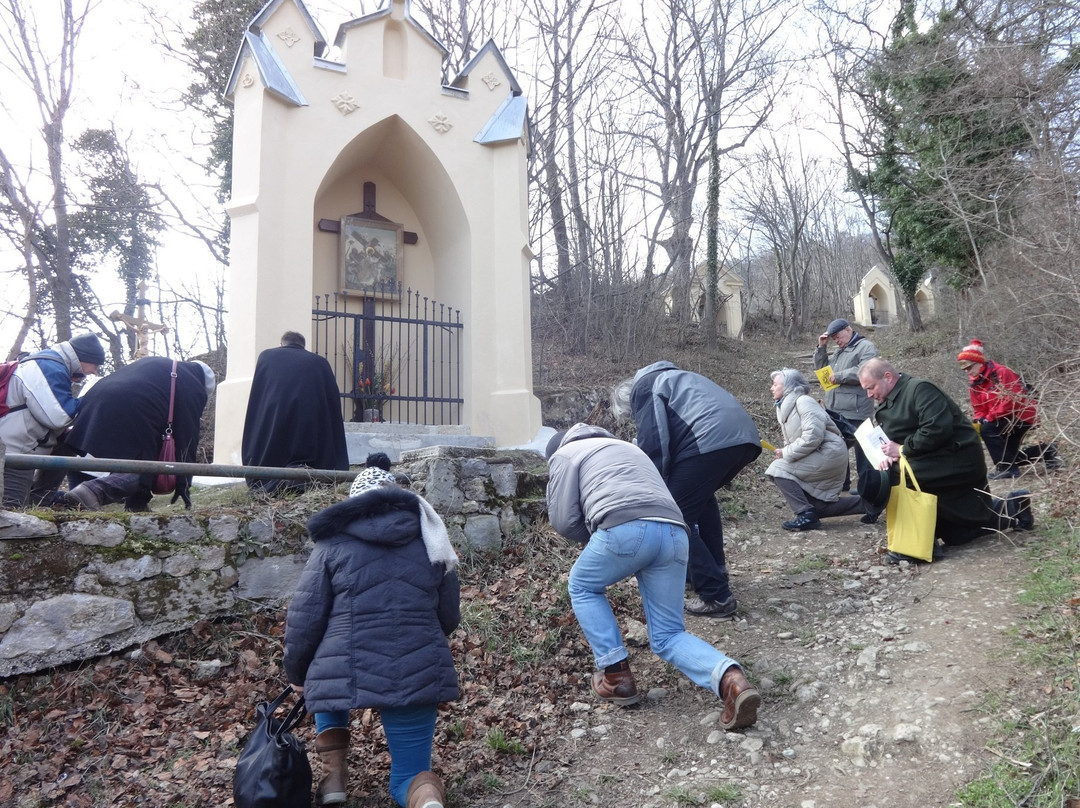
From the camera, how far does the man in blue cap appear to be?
5.21 metres

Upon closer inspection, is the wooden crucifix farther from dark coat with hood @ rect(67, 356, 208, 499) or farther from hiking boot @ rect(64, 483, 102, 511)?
hiking boot @ rect(64, 483, 102, 511)

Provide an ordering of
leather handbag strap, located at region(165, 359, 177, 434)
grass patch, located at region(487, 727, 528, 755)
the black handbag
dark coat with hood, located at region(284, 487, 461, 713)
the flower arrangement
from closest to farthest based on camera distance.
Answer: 1. the black handbag
2. dark coat with hood, located at region(284, 487, 461, 713)
3. grass patch, located at region(487, 727, 528, 755)
4. leather handbag strap, located at region(165, 359, 177, 434)
5. the flower arrangement

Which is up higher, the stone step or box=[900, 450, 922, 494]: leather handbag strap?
the stone step

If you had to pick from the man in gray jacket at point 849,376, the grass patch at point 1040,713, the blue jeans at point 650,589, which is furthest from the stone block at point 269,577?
the man in gray jacket at point 849,376

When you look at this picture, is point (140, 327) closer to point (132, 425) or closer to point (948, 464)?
point (132, 425)

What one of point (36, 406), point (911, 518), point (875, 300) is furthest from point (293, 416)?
point (875, 300)

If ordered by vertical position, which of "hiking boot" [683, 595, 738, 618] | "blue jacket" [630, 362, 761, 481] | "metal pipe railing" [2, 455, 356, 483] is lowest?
"hiking boot" [683, 595, 738, 618]

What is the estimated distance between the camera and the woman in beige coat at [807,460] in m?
6.73

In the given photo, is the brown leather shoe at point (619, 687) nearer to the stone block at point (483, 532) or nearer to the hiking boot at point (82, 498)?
the stone block at point (483, 532)

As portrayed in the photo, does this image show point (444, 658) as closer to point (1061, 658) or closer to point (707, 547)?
point (707, 547)

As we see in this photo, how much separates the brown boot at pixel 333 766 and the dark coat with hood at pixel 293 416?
316cm

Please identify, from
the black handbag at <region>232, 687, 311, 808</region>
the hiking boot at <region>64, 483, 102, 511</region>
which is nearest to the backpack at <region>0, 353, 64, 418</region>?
the hiking boot at <region>64, 483, 102, 511</region>

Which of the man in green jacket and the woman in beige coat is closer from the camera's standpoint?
the man in green jacket

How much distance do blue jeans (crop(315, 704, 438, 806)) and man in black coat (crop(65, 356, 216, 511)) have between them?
3.03 meters
